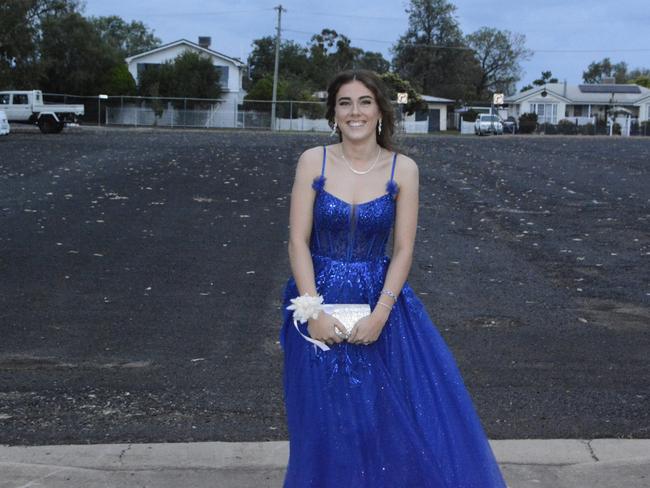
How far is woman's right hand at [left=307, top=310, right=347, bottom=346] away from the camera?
322cm

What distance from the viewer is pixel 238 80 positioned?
2830 inches

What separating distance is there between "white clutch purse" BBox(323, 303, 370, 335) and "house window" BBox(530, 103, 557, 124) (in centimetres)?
8415

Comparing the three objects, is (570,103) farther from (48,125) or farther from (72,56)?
(48,125)

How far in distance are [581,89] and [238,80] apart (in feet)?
122

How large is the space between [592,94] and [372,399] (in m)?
89.5

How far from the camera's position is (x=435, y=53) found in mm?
94312

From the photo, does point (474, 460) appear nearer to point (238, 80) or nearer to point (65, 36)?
point (65, 36)

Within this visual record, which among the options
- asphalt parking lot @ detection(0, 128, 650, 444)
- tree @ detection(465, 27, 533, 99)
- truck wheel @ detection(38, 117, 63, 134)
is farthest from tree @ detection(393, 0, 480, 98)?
asphalt parking lot @ detection(0, 128, 650, 444)

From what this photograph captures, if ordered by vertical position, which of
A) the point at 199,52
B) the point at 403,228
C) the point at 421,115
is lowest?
the point at 403,228

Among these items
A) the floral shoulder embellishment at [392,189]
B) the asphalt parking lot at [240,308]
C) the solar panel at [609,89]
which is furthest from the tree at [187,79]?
the floral shoulder embellishment at [392,189]

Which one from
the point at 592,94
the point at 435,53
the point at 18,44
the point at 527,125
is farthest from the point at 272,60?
the point at 18,44

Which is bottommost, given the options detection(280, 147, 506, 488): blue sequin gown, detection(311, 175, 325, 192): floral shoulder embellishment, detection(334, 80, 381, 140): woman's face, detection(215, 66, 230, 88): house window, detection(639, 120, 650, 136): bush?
detection(280, 147, 506, 488): blue sequin gown

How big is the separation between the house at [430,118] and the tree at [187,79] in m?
14.3

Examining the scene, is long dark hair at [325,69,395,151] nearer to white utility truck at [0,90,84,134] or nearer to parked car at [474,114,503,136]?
white utility truck at [0,90,84,134]
